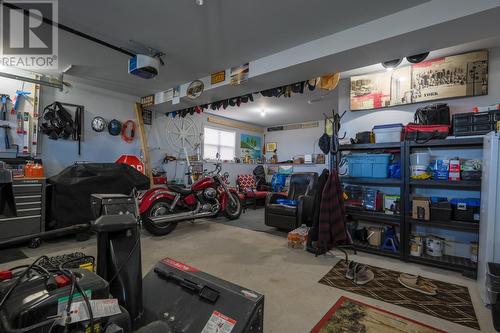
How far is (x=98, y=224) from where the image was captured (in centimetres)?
129

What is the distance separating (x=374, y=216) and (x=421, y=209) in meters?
0.52

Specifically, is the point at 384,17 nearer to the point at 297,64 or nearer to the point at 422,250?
the point at 297,64

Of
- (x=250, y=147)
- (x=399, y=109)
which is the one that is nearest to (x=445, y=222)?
(x=399, y=109)

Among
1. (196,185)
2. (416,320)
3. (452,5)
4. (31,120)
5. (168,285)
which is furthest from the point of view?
(196,185)

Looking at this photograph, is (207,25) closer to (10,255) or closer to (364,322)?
(364,322)

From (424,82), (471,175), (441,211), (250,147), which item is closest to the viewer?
(471,175)

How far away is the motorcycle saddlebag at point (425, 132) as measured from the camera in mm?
2771

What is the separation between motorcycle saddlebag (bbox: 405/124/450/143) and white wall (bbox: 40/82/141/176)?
4896mm

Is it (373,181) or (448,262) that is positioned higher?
(373,181)

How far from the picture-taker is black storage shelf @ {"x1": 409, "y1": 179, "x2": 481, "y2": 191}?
2562mm

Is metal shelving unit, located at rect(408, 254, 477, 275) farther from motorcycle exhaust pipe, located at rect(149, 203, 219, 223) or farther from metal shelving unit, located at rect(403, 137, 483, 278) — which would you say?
motorcycle exhaust pipe, located at rect(149, 203, 219, 223)

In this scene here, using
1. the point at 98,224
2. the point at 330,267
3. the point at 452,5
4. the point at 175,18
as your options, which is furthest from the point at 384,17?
the point at 98,224

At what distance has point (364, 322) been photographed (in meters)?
1.67

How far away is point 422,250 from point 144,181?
4100mm
